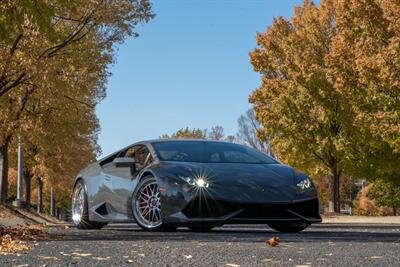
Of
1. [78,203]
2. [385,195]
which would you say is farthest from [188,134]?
[78,203]

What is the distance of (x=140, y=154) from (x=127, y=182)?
598 millimetres

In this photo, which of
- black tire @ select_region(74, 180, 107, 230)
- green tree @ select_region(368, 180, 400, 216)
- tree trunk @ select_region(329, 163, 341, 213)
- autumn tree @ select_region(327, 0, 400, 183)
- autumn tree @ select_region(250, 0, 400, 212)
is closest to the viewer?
black tire @ select_region(74, 180, 107, 230)

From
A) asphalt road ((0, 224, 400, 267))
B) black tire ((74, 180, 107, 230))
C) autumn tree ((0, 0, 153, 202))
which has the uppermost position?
autumn tree ((0, 0, 153, 202))

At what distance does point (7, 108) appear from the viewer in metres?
18.3

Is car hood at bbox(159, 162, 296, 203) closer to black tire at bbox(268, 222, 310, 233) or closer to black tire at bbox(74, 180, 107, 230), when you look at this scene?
black tire at bbox(268, 222, 310, 233)

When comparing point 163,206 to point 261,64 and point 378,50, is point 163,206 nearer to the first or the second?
point 378,50

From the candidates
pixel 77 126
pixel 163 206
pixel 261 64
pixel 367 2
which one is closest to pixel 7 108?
pixel 77 126

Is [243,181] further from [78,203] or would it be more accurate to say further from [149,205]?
[78,203]

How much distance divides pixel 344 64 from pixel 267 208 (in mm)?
16946

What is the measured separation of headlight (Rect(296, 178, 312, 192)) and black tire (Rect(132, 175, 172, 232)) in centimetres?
168

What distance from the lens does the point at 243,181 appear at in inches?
329

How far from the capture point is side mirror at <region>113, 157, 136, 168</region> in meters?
9.38

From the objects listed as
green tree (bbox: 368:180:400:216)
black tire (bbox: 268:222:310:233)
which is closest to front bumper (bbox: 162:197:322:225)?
black tire (bbox: 268:222:310:233)

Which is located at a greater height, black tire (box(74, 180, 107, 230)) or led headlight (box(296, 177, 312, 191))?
led headlight (box(296, 177, 312, 191))
